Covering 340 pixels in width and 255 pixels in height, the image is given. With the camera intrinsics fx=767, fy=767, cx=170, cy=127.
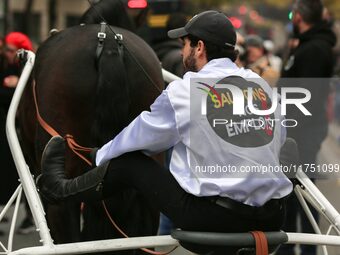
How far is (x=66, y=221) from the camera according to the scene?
4.72m

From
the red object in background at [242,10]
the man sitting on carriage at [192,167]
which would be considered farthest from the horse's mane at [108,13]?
the red object in background at [242,10]

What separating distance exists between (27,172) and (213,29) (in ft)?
4.35

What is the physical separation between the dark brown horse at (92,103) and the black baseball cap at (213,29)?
80cm

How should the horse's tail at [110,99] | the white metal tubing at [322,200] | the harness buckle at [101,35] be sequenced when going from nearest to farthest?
the white metal tubing at [322,200] < the horse's tail at [110,99] < the harness buckle at [101,35]

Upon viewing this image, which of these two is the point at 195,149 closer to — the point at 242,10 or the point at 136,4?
the point at 136,4

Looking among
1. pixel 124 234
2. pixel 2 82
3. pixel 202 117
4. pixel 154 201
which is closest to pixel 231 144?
pixel 202 117

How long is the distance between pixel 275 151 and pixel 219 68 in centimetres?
51

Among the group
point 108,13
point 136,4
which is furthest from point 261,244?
point 136,4

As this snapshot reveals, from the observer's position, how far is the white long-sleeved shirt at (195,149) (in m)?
3.76

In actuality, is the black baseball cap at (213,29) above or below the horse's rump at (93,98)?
above

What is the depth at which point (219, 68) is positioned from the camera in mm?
3926

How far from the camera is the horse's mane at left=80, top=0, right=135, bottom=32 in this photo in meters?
5.39

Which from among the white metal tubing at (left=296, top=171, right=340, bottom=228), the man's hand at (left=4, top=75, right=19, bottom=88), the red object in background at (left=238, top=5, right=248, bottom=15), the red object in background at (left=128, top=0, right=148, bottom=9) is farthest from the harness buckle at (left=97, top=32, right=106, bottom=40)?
the red object in background at (left=238, top=5, right=248, bottom=15)

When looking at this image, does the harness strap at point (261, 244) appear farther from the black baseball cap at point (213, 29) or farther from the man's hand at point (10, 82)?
the man's hand at point (10, 82)
